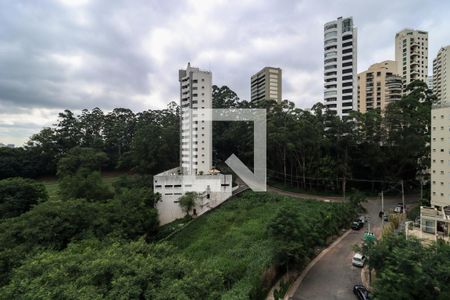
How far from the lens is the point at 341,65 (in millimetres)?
43000

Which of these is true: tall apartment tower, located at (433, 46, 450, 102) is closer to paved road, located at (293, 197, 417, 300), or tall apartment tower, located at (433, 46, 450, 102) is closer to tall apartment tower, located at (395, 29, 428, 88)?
tall apartment tower, located at (395, 29, 428, 88)

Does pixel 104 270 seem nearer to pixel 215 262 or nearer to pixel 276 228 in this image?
pixel 215 262

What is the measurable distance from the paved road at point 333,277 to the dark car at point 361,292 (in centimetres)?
27

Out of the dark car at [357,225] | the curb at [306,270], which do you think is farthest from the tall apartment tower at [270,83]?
the curb at [306,270]

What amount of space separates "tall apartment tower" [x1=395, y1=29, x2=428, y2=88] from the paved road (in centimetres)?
5459

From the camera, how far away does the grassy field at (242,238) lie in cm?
1199

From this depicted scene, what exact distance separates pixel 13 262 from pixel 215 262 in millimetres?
10057

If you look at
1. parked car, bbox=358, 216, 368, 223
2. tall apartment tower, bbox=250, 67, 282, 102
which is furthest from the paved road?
tall apartment tower, bbox=250, 67, 282, 102

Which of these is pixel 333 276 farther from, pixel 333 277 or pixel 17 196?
pixel 17 196

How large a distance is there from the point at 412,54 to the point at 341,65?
26.6 m

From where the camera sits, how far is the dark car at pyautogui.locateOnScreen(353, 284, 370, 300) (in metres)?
11.4

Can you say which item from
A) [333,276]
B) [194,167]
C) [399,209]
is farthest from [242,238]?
[399,209]

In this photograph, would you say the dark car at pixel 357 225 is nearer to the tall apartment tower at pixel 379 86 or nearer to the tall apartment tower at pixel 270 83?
the tall apartment tower at pixel 379 86

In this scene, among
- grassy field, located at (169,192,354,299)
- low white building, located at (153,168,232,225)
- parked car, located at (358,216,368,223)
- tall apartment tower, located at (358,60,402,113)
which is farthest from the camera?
tall apartment tower, located at (358,60,402,113)
